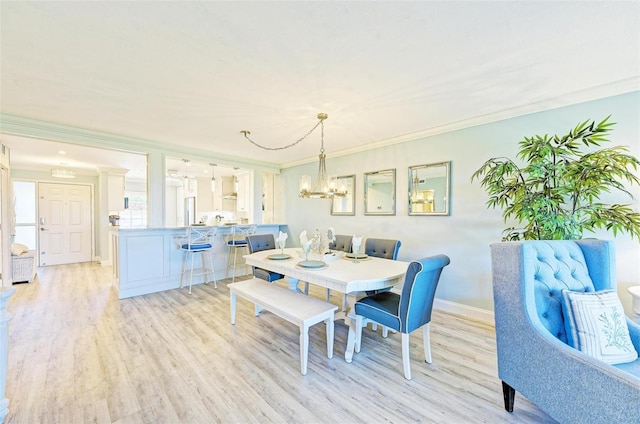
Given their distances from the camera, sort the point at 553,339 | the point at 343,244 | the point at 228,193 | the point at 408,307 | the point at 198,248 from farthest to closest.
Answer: the point at 228,193, the point at 198,248, the point at 343,244, the point at 408,307, the point at 553,339

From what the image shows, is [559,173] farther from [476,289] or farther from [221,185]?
[221,185]

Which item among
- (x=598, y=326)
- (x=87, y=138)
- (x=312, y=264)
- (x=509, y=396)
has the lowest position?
(x=509, y=396)

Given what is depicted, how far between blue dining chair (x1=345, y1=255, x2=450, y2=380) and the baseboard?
1.29 m

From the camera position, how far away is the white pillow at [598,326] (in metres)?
1.42

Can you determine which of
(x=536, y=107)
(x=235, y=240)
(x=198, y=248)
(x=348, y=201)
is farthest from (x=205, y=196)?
(x=536, y=107)

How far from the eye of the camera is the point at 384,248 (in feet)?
10.6

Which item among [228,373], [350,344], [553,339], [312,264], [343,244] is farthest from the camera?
[343,244]

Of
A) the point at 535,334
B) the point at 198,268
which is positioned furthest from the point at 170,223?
the point at 535,334

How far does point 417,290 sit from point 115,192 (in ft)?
24.4

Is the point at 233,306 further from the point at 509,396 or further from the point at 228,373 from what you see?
the point at 509,396

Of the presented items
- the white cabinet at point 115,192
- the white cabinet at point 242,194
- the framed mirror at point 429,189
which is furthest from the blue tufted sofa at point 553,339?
the white cabinet at point 115,192

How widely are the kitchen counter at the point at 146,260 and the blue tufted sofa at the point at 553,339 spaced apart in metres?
4.42

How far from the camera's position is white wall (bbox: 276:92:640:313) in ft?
7.67

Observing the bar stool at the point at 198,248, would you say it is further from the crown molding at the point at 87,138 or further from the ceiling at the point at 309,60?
the ceiling at the point at 309,60
